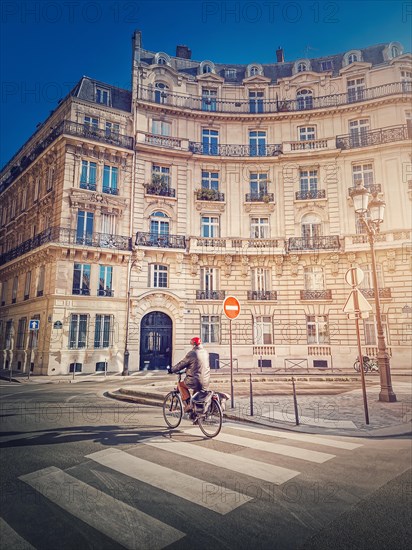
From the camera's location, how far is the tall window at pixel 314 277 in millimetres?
24188

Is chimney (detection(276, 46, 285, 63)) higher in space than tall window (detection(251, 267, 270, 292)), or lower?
higher

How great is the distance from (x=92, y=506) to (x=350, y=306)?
24.2ft

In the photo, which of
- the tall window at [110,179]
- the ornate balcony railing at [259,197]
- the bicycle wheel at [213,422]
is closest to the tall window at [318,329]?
the ornate balcony railing at [259,197]

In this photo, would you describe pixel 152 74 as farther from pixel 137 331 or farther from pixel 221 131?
pixel 137 331

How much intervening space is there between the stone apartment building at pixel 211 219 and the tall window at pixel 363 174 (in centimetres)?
8

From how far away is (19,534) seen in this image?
3.10 meters

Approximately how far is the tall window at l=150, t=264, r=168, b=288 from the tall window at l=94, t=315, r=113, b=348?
363 centimetres

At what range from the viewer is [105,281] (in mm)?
22516

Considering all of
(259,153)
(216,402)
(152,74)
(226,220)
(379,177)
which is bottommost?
(216,402)

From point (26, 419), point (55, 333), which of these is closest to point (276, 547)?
point (26, 419)

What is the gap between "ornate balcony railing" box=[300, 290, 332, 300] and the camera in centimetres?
2358

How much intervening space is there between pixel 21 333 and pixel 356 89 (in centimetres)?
2956

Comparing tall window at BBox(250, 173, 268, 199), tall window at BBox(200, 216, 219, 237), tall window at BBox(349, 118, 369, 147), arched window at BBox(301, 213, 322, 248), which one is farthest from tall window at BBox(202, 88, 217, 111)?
arched window at BBox(301, 213, 322, 248)

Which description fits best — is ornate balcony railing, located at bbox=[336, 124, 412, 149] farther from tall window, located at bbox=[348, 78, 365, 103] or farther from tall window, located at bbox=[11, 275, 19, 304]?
tall window, located at bbox=[11, 275, 19, 304]
